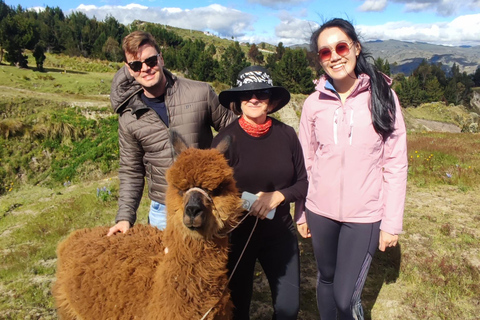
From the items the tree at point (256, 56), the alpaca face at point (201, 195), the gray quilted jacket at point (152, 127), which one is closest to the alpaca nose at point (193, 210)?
the alpaca face at point (201, 195)

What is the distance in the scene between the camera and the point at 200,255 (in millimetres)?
2111

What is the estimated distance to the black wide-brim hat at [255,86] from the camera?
2514mm

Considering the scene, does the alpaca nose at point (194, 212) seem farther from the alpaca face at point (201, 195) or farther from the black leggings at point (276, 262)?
the black leggings at point (276, 262)

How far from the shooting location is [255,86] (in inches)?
98.6

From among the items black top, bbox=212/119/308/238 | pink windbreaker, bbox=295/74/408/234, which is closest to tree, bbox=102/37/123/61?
black top, bbox=212/119/308/238

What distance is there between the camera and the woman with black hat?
2559mm

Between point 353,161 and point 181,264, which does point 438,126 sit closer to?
point 353,161

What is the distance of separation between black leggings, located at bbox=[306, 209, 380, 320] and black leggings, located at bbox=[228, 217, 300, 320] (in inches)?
9.3

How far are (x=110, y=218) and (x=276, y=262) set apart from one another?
4.90 m

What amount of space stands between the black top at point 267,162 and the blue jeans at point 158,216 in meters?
0.95

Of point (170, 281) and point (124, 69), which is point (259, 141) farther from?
point (124, 69)

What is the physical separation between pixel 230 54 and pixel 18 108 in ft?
120

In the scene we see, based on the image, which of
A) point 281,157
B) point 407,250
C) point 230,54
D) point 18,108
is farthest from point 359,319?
point 230,54

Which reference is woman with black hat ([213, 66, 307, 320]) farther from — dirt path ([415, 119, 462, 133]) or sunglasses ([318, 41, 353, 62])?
dirt path ([415, 119, 462, 133])
